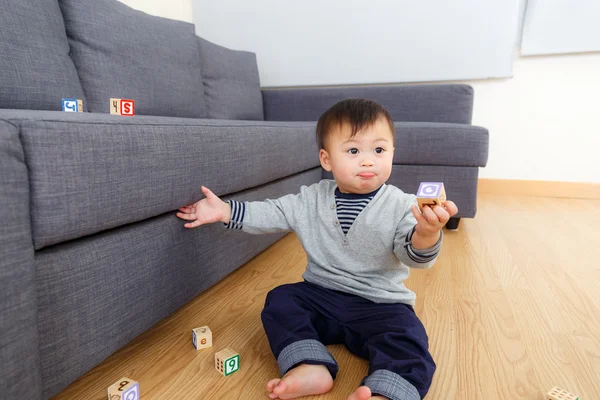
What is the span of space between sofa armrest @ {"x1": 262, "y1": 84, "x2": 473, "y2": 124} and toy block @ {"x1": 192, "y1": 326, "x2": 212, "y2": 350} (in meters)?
1.85

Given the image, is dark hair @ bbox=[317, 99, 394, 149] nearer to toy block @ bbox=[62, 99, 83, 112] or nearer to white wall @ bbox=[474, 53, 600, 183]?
toy block @ bbox=[62, 99, 83, 112]

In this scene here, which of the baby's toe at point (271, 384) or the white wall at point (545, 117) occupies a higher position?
the white wall at point (545, 117)

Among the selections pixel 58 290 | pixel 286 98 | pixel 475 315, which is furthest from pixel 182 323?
pixel 286 98

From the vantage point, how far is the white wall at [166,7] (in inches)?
92.9

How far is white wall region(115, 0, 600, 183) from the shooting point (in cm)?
264

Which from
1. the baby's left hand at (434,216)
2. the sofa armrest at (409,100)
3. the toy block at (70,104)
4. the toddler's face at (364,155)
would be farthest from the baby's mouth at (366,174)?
the sofa armrest at (409,100)

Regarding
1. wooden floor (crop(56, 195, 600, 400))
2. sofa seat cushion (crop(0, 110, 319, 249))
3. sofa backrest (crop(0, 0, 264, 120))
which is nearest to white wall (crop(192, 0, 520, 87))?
sofa backrest (crop(0, 0, 264, 120))

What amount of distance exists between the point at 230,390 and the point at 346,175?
0.47 meters

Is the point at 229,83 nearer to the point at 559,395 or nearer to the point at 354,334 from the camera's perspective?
the point at 354,334

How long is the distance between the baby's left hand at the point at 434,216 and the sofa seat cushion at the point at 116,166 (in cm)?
49

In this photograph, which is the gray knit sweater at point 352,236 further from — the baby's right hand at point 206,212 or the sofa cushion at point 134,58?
the sofa cushion at point 134,58

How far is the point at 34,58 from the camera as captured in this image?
1221 millimetres

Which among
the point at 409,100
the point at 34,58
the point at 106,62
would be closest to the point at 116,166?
the point at 34,58

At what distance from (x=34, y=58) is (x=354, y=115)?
38.2 inches
